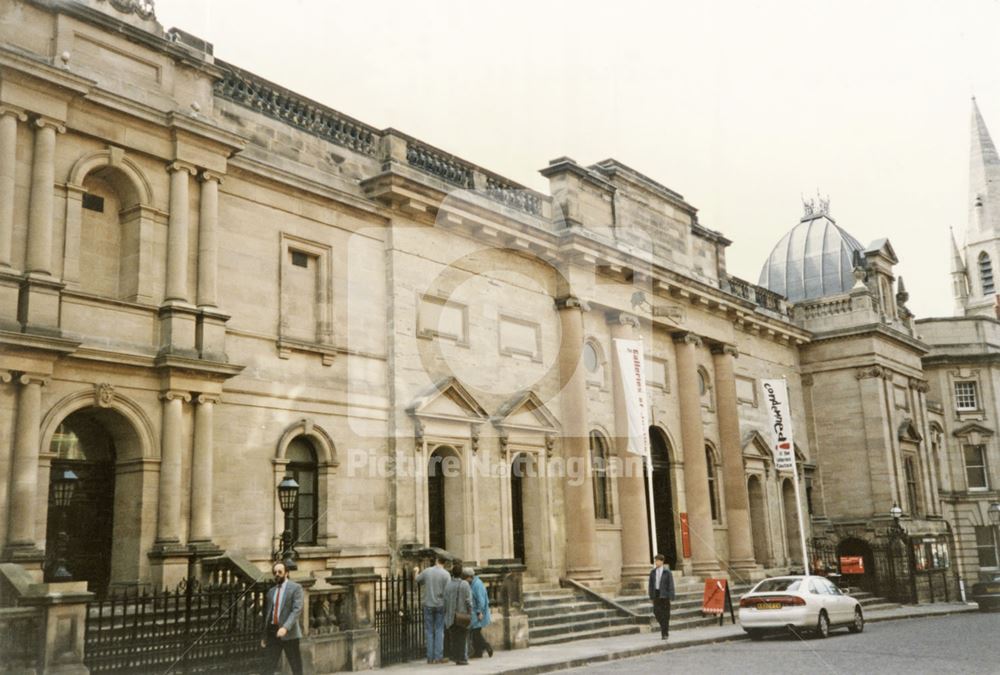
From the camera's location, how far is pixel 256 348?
58.9 feet

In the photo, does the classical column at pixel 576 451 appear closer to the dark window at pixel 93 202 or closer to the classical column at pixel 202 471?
the classical column at pixel 202 471

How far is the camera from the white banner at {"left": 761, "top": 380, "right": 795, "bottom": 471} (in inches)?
1174

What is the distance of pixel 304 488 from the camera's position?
18.7 metres

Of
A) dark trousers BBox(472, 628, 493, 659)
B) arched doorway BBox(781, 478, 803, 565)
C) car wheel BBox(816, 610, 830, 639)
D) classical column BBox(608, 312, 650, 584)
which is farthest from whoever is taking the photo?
arched doorway BBox(781, 478, 803, 565)

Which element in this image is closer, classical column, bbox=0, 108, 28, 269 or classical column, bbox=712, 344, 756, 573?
classical column, bbox=0, 108, 28, 269

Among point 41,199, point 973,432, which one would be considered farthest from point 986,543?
point 41,199

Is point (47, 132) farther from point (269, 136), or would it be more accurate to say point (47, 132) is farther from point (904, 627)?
point (904, 627)

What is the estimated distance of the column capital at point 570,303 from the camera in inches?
996

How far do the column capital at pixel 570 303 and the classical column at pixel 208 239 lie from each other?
34.4ft

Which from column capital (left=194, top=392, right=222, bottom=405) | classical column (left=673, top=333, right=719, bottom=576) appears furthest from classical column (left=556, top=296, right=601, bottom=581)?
column capital (left=194, top=392, right=222, bottom=405)

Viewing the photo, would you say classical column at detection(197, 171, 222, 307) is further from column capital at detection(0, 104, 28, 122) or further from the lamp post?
the lamp post

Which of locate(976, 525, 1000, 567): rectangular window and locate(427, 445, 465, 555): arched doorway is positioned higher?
locate(427, 445, 465, 555): arched doorway

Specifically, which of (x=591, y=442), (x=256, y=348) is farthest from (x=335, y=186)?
(x=591, y=442)

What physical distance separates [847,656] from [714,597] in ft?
23.5
